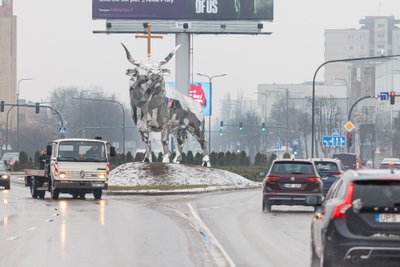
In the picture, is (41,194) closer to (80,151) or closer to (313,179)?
(80,151)

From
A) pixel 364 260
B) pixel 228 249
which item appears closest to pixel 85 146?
pixel 228 249

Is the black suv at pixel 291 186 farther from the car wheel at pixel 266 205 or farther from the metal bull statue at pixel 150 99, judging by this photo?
the metal bull statue at pixel 150 99

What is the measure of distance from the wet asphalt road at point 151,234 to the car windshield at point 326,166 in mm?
2692

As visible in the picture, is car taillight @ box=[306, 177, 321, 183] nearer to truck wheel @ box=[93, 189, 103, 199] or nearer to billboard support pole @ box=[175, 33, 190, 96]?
truck wheel @ box=[93, 189, 103, 199]

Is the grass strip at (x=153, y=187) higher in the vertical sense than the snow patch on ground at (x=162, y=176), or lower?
lower

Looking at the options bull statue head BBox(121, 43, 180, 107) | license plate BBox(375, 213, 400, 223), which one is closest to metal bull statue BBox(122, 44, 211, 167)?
bull statue head BBox(121, 43, 180, 107)

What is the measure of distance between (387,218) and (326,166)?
28369 mm

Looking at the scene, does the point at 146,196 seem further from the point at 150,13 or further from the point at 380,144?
the point at 380,144

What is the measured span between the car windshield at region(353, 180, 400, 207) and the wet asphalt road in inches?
164

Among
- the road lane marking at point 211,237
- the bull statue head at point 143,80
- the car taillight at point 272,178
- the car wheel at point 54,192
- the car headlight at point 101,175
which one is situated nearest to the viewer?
the road lane marking at point 211,237

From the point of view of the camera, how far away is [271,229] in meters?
27.9

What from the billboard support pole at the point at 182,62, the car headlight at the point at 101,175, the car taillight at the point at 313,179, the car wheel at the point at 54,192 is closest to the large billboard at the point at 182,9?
the billboard support pole at the point at 182,62

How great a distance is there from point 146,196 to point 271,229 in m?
22.9

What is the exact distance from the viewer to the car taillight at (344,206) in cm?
1452
